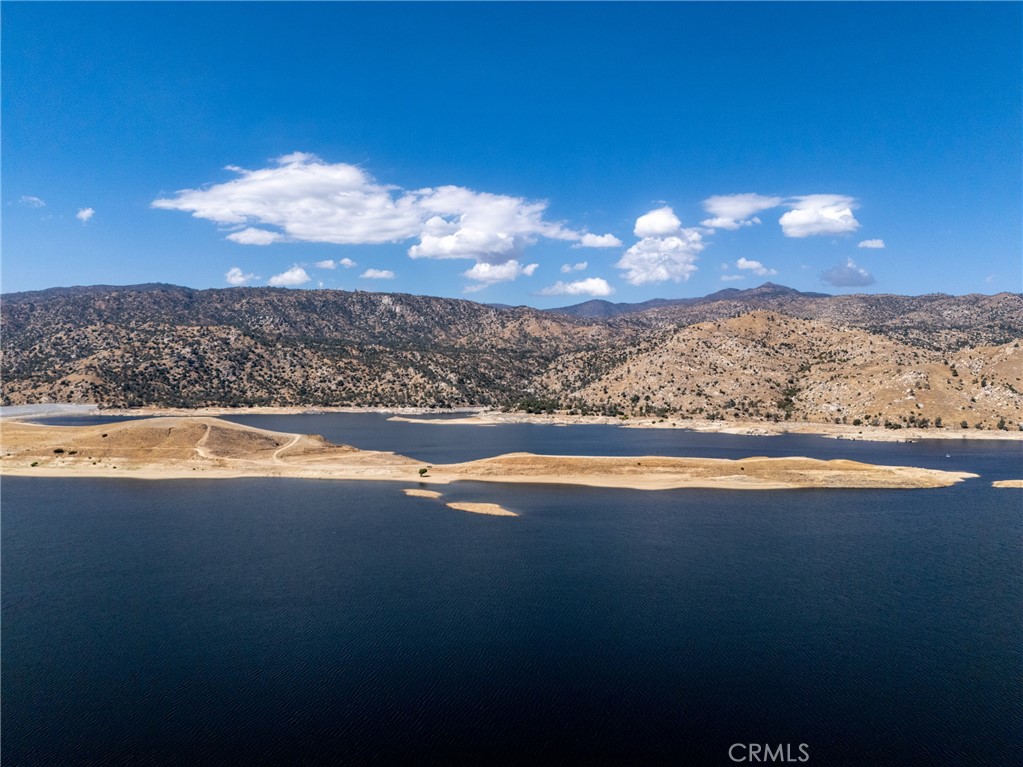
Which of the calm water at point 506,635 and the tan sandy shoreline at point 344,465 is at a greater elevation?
the tan sandy shoreline at point 344,465

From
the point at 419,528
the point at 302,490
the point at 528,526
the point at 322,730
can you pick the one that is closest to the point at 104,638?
the point at 322,730

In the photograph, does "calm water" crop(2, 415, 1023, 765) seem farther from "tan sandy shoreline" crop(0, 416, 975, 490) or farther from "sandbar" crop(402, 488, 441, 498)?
"tan sandy shoreline" crop(0, 416, 975, 490)

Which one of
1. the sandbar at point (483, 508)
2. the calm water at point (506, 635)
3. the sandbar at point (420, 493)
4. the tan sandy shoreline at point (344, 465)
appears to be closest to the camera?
the calm water at point (506, 635)

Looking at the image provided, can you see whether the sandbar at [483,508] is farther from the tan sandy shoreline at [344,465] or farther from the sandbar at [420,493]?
the tan sandy shoreline at [344,465]

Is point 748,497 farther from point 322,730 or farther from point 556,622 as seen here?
point 322,730

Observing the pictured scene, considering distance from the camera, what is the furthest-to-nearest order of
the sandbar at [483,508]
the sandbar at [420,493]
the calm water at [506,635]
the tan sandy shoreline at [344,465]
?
the tan sandy shoreline at [344,465] < the sandbar at [420,493] < the sandbar at [483,508] < the calm water at [506,635]

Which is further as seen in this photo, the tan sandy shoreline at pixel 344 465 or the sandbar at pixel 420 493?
the tan sandy shoreline at pixel 344 465

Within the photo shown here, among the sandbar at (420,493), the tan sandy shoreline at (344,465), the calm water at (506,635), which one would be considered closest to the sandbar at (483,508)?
the calm water at (506,635)
